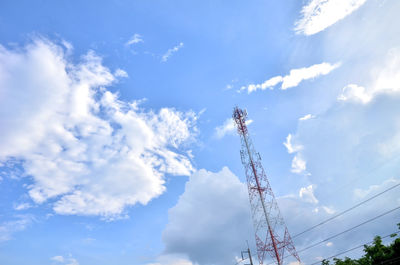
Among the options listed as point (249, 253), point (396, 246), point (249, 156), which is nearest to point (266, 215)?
point (249, 253)

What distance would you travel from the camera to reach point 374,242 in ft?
113

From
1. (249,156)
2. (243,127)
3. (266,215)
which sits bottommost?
(266,215)

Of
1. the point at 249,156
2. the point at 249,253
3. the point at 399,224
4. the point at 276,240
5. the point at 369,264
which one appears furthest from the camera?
the point at 249,156

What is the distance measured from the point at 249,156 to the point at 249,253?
49.1 feet

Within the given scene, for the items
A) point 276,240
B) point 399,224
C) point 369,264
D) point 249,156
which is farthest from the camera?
point 249,156

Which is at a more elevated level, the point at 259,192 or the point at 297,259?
the point at 259,192

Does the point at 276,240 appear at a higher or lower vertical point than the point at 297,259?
higher

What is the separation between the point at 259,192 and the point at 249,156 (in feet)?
19.8

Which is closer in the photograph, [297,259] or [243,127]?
[297,259]

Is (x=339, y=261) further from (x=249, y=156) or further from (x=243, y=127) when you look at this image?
(x=243, y=127)

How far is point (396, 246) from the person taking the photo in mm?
31312

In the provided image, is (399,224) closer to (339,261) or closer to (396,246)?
(396,246)

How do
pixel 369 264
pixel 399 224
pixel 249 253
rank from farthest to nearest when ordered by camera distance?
pixel 249 253
pixel 369 264
pixel 399 224

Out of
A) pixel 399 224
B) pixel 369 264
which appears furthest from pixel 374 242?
pixel 399 224
